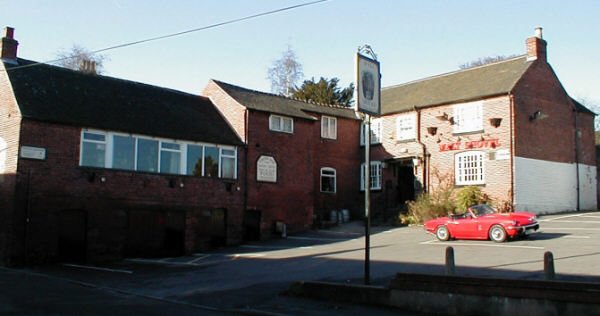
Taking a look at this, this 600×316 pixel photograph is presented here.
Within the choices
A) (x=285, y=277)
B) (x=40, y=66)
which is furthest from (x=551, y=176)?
(x=40, y=66)

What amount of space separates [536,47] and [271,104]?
47.4 ft

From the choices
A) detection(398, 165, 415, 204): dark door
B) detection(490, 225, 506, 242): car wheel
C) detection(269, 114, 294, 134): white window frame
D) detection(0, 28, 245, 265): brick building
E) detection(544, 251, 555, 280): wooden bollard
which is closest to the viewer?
detection(544, 251, 555, 280): wooden bollard

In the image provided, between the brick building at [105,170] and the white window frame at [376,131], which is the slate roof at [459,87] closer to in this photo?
the white window frame at [376,131]

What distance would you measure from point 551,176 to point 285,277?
19.9m

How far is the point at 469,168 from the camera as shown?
3234 centimetres

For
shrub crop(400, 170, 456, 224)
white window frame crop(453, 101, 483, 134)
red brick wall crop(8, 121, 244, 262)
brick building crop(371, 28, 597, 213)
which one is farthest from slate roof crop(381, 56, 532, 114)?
red brick wall crop(8, 121, 244, 262)

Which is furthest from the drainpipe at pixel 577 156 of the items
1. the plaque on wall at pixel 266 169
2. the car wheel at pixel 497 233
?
the plaque on wall at pixel 266 169

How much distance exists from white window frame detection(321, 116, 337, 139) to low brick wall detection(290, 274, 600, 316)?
2277 centimetres

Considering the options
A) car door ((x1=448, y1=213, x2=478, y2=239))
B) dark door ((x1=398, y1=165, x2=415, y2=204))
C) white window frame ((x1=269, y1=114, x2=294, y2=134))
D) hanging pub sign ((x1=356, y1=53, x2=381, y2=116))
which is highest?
white window frame ((x1=269, y1=114, x2=294, y2=134))

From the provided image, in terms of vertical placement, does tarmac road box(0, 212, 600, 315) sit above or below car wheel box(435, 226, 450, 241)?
below

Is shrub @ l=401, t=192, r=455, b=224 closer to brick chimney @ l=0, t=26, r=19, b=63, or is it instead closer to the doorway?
the doorway

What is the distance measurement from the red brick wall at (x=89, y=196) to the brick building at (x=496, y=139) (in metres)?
12.8

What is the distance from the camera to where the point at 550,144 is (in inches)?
1299

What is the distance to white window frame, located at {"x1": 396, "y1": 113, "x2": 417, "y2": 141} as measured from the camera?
3559 centimetres
